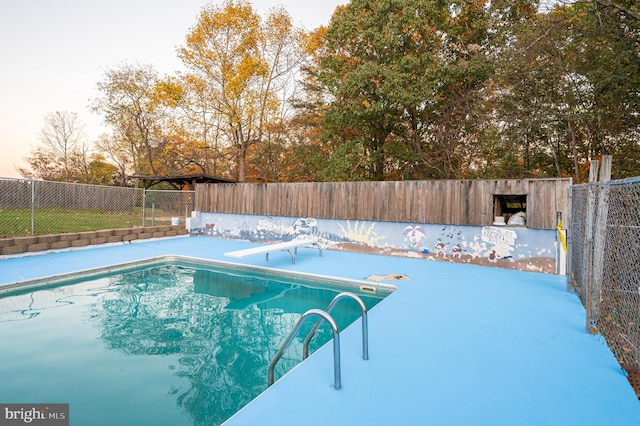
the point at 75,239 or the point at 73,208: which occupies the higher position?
the point at 73,208

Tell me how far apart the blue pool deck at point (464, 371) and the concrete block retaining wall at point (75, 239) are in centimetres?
280

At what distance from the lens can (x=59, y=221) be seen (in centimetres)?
1327

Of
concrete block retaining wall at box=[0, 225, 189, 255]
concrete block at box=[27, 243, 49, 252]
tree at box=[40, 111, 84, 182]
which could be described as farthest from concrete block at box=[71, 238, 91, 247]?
tree at box=[40, 111, 84, 182]

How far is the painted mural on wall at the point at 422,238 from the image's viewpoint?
8.20m

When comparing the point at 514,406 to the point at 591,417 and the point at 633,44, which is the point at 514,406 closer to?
the point at 591,417

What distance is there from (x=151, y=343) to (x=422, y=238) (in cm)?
763

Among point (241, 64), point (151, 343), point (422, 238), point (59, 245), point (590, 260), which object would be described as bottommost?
point (151, 343)

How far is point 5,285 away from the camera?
19.8 feet

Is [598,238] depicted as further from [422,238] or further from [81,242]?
[81,242]

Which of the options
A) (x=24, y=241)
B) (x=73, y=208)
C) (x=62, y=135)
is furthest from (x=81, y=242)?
(x=62, y=135)

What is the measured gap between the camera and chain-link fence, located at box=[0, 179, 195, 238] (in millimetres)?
10602

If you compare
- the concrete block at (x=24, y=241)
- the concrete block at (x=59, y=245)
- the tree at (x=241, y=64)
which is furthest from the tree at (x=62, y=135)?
the concrete block at (x=24, y=241)

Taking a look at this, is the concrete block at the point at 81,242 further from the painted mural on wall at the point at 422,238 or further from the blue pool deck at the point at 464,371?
the painted mural on wall at the point at 422,238

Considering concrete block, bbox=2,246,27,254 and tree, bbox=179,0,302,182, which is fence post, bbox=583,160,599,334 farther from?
tree, bbox=179,0,302,182
